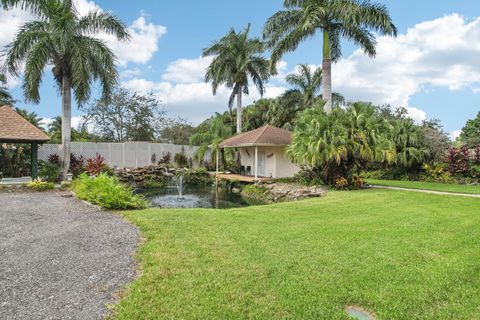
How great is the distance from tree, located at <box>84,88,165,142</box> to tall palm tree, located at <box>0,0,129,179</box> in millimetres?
14856

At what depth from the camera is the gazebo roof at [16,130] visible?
1515cm

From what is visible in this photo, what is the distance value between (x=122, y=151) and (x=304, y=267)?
21.8 metres

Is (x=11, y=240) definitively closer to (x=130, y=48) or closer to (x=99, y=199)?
(x=99, y=199)

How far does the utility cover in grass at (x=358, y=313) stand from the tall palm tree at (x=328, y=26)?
1479 cm

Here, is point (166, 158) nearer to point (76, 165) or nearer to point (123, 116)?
point (76, 165)

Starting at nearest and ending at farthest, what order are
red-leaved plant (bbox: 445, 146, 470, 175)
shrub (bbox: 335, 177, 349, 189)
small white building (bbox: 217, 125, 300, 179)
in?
1. shrub (bbox: 335, 177, 349, 189)
2. red-leaved plant (bbox: 445, 146, 470, 175)
3. small white building (bbox: 217, 125, 300, 179)

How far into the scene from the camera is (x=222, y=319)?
3.39 m

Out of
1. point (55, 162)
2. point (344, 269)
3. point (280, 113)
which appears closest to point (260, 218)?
point (344, 269)

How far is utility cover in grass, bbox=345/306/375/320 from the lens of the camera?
11.6 feet

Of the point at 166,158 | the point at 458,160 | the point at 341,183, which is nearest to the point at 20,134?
the point at 166,158

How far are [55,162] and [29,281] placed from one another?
57.3 ft

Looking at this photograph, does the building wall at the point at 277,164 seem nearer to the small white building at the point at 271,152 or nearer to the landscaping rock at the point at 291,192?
the small white building at the point at 271,152

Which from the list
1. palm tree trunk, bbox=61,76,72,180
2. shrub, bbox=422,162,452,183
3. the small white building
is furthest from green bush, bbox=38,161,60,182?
shrub, bbox=422,162,452,183

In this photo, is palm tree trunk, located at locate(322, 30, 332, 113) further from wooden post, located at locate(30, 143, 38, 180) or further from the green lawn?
wooden post, located at locate(30, 143, 38, 180)
